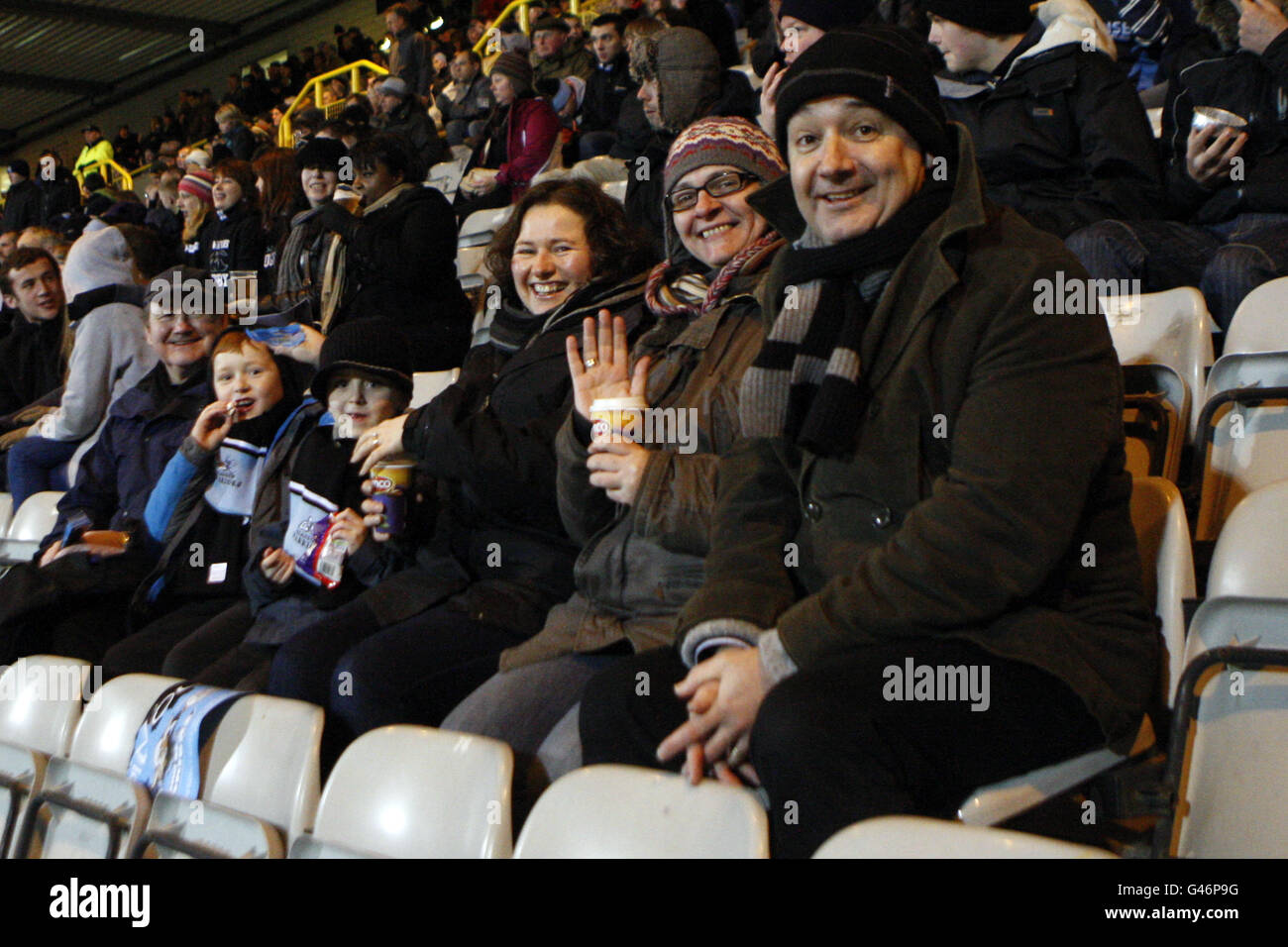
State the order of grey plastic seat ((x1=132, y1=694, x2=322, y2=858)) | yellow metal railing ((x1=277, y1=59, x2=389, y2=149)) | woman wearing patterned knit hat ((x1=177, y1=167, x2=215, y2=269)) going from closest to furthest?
grey plastic seat ((x1=132, y1=694, x2=322, y2=858)), woman wearing patterned knit hat ((x1=177, y1=167, x2=215, y2=269)), yellow metal railing ((x1=277, y1=59, x2=389, y2=149))

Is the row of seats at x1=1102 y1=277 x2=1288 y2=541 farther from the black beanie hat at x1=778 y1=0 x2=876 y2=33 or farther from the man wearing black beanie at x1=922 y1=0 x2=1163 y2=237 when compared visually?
the black beanie hat at x1=778 y1=0 x2=876 y2=33

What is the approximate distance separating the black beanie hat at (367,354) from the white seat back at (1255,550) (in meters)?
1.87

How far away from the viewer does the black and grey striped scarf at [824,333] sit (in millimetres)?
1505

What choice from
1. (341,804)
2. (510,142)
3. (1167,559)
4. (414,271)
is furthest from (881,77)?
(510,142)

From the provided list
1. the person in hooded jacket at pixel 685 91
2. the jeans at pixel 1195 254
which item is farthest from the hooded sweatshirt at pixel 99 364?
the jeans at pixel 1195 254

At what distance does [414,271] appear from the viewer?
421 centimetres

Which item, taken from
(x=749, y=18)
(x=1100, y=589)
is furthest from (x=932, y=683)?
(x=749, y=18)

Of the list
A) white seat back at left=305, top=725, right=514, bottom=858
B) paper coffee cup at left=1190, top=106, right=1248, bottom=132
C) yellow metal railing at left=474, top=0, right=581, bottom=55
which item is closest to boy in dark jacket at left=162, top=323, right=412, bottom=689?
white seat back at left=305, top=725, right=514, bottom=858

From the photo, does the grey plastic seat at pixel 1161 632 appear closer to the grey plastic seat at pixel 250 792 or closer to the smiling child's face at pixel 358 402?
the grey plastic seat at pixel 250 792

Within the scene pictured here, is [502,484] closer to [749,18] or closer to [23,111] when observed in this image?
[749,18]

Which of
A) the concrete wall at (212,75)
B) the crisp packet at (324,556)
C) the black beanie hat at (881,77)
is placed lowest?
the crisp packet at (324,556)

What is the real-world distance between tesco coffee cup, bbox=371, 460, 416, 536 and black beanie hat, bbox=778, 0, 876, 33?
182 cm

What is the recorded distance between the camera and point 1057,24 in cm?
296

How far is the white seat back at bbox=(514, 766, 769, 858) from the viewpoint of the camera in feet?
4.23
